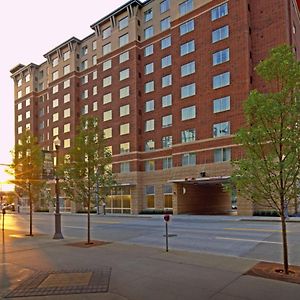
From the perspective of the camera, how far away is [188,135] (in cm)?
4459

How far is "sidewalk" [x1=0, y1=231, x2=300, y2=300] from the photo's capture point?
7336mm

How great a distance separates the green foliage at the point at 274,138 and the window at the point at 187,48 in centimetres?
3696

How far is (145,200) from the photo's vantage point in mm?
50625

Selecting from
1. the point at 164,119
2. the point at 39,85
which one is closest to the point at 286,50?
the point at 164,119

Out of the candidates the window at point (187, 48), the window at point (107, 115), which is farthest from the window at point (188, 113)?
the window at point (107, 115)

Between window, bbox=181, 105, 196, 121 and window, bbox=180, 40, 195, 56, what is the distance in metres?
7.38

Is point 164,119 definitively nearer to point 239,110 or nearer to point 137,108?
point 137,108

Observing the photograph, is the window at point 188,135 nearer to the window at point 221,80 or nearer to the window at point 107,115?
the window at point 221,80

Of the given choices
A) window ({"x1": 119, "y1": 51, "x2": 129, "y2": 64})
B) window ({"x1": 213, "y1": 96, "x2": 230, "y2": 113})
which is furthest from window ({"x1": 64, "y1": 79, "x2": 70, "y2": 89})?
window ({"x1": 213, "y1": 96, "x2": 230, "y2": 113})

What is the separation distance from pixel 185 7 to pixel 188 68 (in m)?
8.32

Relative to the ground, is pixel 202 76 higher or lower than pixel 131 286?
higher

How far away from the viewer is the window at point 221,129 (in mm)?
40312

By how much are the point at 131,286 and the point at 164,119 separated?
42.9m

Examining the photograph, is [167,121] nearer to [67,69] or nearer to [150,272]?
[67,69]
